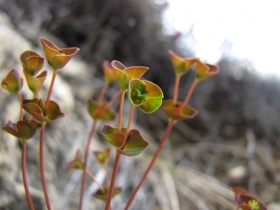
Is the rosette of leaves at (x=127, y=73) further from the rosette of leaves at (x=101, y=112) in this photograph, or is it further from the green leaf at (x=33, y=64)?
the rosette of leaves at (x=101, y=112)

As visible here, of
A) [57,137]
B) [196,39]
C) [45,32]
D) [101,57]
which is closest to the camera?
[57,137]

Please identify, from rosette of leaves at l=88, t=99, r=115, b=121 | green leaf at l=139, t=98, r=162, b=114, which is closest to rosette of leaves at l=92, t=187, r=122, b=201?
rosette of leaves at l=88, t=99, r=115, b=121

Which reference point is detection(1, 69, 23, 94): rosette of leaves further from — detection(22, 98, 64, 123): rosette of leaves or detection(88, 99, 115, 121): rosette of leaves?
detection(88, 99, 115, 121): rosette of leaves

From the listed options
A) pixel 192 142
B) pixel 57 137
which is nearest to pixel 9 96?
pixel 57 137

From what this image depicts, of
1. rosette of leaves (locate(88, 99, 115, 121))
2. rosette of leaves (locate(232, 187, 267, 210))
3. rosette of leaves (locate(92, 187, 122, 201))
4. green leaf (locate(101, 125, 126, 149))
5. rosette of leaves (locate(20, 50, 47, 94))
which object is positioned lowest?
rosette of leaves (locate(92, 187, 122, 201))

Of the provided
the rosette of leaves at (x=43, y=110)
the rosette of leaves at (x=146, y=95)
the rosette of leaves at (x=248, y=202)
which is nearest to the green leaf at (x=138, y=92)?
the rosette of leaves at (x=146, y=95)

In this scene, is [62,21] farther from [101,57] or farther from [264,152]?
[264,152]

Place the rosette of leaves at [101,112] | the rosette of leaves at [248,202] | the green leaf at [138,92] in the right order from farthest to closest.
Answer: the rosette of leaves at [101,112]
the rosette of leaves at [248,202]
the green leaf at [138,92]
